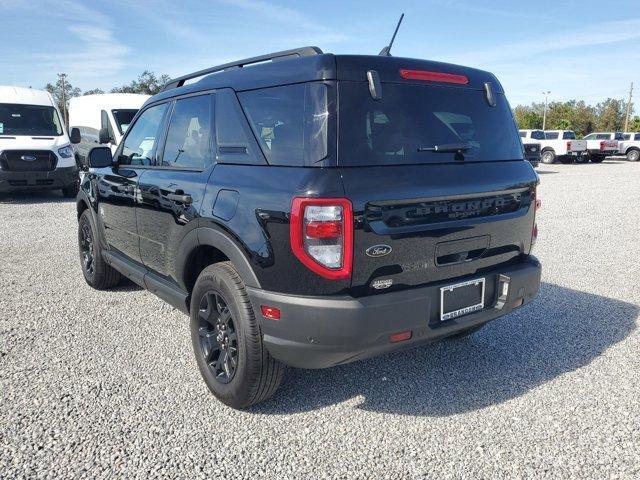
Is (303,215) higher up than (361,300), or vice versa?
(303,215)

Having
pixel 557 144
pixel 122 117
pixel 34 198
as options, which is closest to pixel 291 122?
pixel 122 117

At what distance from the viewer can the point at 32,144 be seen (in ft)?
36.4

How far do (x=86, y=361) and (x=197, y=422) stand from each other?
47.5 inches

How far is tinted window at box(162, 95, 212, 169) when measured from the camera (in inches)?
129

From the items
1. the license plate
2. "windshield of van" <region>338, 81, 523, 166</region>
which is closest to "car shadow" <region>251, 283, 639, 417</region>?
the license plate

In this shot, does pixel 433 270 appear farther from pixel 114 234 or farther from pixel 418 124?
pixel 114 234

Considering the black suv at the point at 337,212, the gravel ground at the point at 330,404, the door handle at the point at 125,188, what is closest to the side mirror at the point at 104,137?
the gravel ground at the point at 330,404

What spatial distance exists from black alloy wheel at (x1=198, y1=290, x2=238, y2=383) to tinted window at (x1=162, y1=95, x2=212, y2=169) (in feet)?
2.80

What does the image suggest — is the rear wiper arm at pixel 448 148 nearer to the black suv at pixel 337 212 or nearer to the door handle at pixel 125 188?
the black suv at pixel 337 212

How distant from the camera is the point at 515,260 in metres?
3.21

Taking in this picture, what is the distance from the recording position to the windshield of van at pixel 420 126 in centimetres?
254

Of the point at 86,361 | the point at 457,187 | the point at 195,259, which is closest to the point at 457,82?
the point at 457,187

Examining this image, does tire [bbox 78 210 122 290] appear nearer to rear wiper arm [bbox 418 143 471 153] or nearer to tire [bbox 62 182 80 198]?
rear wiper arm [bbox 418 143 471 153]

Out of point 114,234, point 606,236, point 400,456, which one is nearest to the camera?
point 400,456
